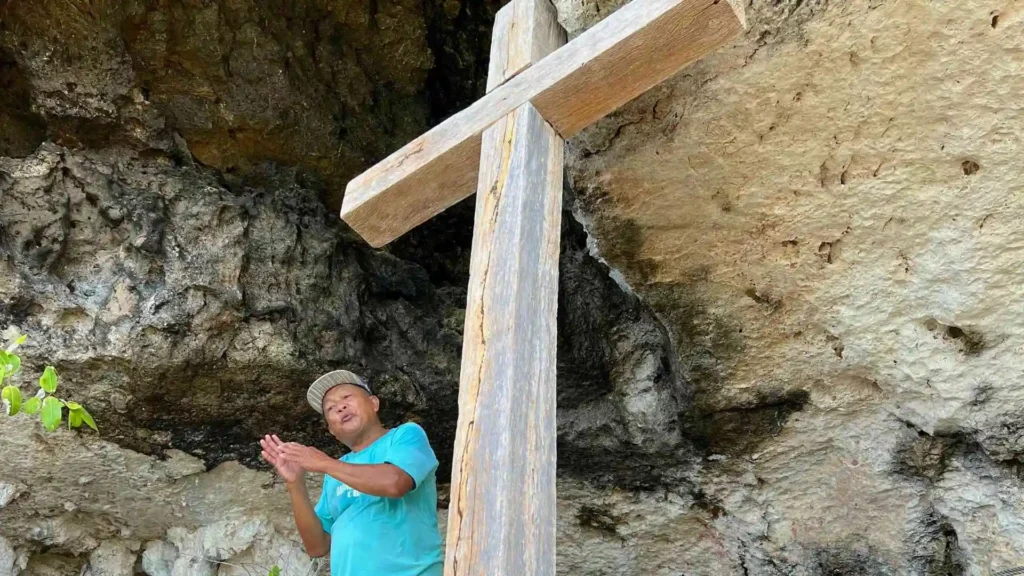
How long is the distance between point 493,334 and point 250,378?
163 centimetres

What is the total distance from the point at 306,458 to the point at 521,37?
1.15 m

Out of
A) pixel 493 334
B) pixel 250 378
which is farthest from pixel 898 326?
pixel 250 378

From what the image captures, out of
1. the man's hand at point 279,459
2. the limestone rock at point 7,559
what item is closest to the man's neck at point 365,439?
the man's hand at point 279,459

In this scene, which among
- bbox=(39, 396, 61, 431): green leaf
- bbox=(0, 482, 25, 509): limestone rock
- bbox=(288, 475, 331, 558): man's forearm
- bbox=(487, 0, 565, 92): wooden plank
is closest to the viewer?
bbox=(39, 396, 61, 431): green leaf

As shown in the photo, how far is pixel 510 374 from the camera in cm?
173

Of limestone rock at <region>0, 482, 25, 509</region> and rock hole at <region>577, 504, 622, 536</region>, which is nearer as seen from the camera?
limestone rock at <region>0, 482, 25, 509</region>

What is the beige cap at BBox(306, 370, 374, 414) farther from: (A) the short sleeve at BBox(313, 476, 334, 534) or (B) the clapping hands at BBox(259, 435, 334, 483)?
(B) the clapping hands at BBox(259, 435, 334, 483)

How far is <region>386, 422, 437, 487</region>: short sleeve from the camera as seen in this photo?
8.20ft

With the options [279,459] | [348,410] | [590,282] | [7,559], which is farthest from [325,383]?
[7,559]

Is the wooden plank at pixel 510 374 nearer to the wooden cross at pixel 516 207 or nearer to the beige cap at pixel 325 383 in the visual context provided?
the wooden cross at pixel 516 207

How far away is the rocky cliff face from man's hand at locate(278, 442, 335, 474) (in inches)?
33.3

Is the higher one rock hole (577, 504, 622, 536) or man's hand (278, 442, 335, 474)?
rock hole (577, 504, 622, 536)

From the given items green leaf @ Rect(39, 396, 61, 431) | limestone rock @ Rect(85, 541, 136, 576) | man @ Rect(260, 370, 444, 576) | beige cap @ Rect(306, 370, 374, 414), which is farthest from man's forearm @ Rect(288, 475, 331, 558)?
limestone rock @ Rect(85, 541, 136, 576)

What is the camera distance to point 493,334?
70.8 inches
